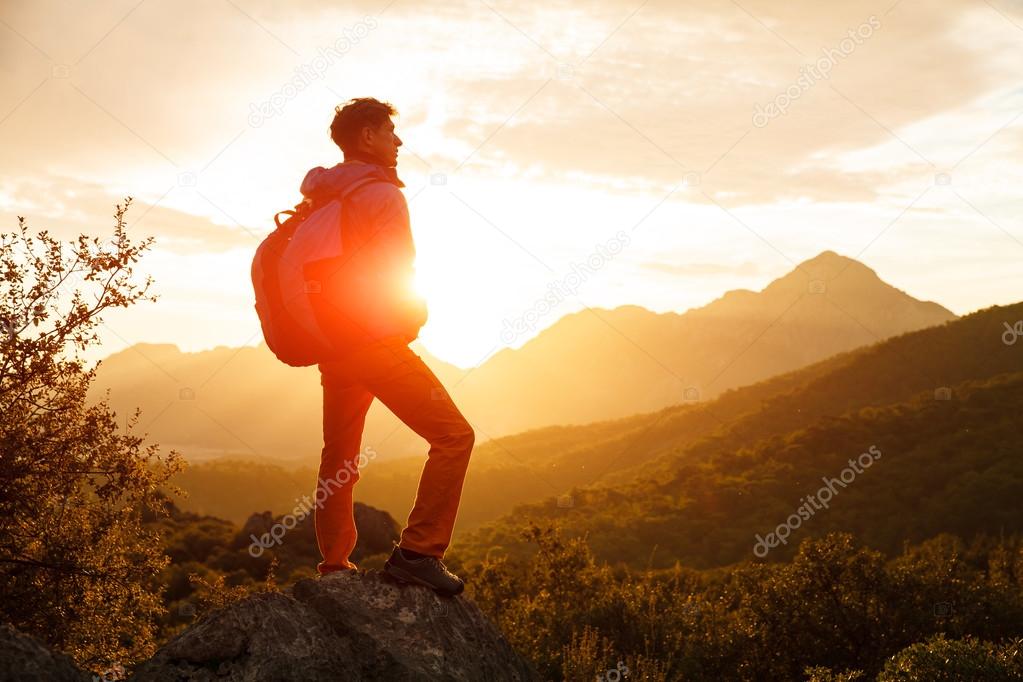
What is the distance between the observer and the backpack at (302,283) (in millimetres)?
4945

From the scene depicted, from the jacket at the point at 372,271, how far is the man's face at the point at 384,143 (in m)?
0.33

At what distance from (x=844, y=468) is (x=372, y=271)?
2237 inches

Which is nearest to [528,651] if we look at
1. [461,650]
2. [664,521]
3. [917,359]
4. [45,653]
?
[461,650]

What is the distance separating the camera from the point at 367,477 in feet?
311

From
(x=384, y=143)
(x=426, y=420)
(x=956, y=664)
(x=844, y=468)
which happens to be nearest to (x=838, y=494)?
(x=844, y=468)

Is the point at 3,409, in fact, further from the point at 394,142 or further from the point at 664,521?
the point at 664,521

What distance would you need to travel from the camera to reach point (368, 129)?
5.38m

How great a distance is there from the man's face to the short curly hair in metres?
0.04

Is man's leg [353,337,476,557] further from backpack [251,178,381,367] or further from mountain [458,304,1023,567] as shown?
mountain [458,304,1023,567]

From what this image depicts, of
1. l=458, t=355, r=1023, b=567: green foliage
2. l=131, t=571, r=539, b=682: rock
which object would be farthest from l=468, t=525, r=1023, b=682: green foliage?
l=458, t=355, r=1023, b=567: green foliage

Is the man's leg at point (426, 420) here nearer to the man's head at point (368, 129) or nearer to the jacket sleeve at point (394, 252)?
the jacket sleeve at point (394, 252)

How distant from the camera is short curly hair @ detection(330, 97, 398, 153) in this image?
212 inches

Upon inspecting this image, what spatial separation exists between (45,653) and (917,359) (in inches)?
3456

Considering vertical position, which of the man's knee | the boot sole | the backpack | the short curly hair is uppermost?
the short curly hair
